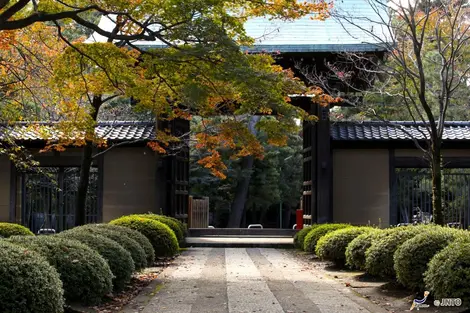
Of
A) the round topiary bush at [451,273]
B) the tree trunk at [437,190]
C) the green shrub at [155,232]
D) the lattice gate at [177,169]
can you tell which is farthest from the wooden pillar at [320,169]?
the round topiary bush at [451,273]

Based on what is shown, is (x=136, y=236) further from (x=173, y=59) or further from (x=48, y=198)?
(x=48, y=198)

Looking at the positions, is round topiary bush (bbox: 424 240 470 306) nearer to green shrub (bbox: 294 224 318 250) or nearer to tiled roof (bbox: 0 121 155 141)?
green shrub (bbox: 294 224 318 250)

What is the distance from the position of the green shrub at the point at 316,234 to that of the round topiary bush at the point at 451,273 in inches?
269

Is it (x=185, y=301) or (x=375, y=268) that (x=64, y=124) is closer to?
(x=185, y=301)

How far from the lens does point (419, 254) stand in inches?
328

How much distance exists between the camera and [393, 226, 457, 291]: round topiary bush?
828 centimetres

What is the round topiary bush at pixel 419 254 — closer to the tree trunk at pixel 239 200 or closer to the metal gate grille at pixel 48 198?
the metal gate grille at pixel 48 198

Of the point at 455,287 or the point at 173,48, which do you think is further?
the point at 173,48

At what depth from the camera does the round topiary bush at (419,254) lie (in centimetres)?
828

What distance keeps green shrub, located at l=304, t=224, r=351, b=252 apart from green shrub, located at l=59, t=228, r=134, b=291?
6332 mm

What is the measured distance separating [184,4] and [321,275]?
18.1 ft

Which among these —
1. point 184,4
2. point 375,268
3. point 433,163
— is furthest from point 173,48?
point 433,163

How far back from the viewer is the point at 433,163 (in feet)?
38.8

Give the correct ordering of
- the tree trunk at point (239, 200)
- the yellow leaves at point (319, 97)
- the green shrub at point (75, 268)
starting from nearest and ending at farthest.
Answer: the green shrub at point (75, 268) → the yellow leaves at point (319, 97) → the tree trunk at point (239, 200)
